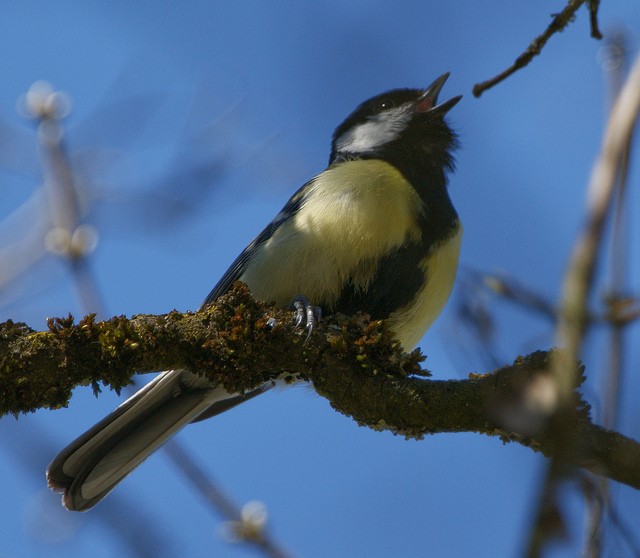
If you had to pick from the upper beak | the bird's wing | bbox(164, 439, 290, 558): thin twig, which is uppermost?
the upper beak

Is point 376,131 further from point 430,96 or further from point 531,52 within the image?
point 531,52

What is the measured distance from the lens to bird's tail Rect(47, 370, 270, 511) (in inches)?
122

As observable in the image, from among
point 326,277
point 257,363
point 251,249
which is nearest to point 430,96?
point 251,249

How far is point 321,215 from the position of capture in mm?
3385

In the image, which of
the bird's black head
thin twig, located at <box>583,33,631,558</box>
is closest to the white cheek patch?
the bird's black head

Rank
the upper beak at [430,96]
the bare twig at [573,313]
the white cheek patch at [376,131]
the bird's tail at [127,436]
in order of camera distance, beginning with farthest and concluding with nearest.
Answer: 1. the upper beak at [430,96]
2. the white cheek patch at [376,131]
3. the bird's tail at [127,436]
4. the bare twig at [573,313]

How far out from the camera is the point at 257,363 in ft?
8.81

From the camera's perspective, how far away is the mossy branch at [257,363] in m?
2.46

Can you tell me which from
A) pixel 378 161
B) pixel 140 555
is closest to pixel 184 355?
pixel 140 555

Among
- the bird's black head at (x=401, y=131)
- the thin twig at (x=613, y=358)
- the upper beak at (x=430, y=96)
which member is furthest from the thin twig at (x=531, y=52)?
the upper beak at (x=430, y=96)

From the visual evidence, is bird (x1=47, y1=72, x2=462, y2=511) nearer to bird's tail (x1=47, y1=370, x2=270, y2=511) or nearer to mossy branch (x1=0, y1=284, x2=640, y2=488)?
bird's tail (x1=47, y1=370, x2=270, y2=511)

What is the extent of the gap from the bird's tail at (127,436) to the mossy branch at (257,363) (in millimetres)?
498

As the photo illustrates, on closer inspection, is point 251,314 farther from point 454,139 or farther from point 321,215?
point 454,139

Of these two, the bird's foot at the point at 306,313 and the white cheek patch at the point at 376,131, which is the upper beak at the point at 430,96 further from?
the bird's foot at the point at 306,313
